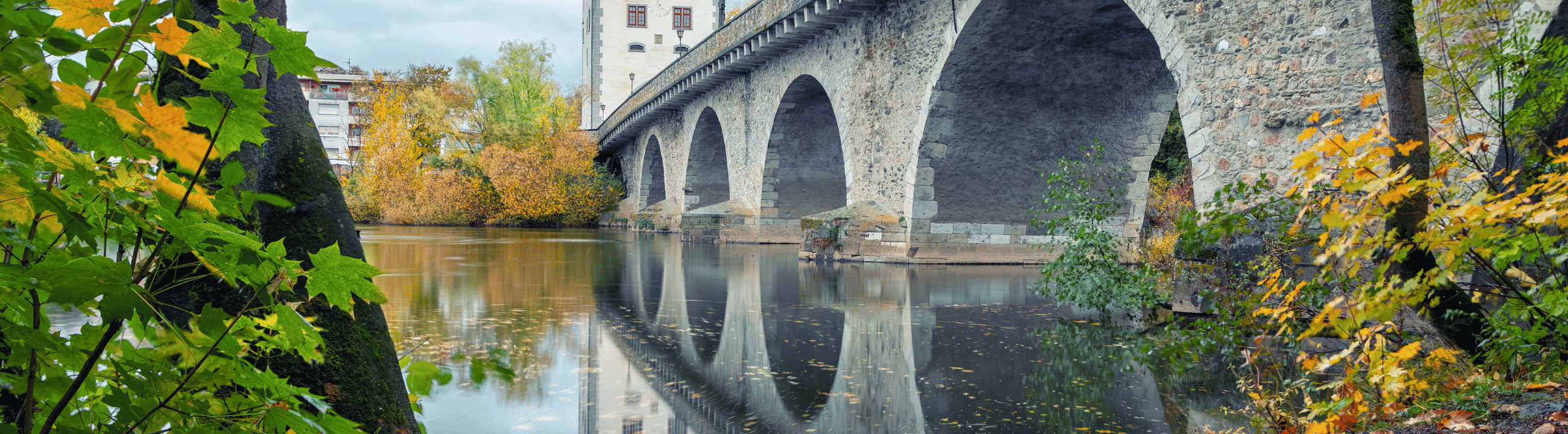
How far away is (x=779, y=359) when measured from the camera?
5.26 metres

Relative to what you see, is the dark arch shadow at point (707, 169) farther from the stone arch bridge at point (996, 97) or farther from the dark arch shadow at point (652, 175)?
the dark arch shadow at point (652, 175)

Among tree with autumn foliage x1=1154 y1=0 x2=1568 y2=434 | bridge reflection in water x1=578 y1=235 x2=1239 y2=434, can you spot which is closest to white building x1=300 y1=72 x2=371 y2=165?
bridge reflection in water x1=578 y1=235 x2=1239 y2=434

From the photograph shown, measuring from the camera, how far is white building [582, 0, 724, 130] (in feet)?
144

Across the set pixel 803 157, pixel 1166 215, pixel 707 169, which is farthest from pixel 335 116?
pixel 1166 215

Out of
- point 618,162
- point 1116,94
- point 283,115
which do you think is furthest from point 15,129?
point 618,162

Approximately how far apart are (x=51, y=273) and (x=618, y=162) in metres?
40.8

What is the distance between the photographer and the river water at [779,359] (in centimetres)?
374

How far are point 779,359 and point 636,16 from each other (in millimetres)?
40947

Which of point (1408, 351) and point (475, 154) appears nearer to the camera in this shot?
point (1408, 351)

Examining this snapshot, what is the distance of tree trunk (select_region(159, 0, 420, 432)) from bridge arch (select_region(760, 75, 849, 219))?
14.7 metres

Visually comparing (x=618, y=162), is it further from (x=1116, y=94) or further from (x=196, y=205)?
(x=196, y=205)

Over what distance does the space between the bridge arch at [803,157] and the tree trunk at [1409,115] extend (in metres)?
13.9

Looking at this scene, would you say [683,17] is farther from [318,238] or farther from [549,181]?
[318,238]

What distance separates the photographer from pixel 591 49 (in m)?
44.0
